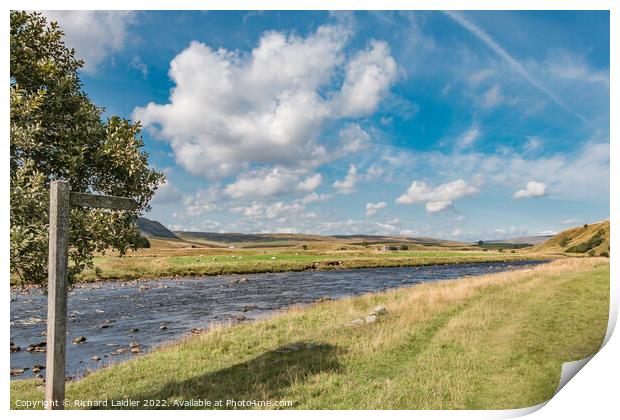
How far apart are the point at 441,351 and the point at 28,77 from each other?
611 inches

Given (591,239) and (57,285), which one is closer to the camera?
(57,285)

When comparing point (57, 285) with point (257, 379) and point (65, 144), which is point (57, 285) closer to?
point (65, 144)

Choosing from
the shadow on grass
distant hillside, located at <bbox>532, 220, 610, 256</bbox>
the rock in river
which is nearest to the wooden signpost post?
the shadow on grass

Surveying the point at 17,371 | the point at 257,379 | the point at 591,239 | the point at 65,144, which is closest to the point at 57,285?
the point at 65,144

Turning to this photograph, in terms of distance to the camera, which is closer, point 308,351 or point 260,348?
point 308,351

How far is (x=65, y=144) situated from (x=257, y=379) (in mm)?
8932

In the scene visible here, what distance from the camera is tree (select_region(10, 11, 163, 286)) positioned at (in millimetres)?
10234

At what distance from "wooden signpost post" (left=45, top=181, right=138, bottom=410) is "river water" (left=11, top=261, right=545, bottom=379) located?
4.28 meters

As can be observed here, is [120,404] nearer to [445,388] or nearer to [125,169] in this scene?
[125,169]

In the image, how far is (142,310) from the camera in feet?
99.3
